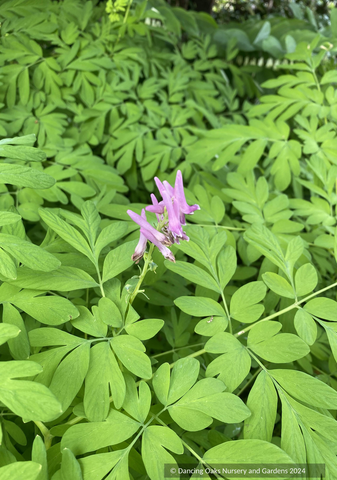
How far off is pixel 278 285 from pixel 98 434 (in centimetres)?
57

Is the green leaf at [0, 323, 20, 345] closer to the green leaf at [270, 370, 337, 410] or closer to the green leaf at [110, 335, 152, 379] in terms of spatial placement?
the green leaf at [110, 335, 152, 379]

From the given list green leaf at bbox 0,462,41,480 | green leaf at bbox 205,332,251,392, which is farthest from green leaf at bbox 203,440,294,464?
green leaf at bbox 0,462,41,480

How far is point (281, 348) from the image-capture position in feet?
2.62

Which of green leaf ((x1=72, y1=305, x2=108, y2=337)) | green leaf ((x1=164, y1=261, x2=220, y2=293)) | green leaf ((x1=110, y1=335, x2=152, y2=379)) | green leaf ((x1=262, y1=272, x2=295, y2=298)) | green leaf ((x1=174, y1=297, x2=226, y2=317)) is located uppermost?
green leaf ((x1=262, y1=272, x2=295, y2=298))

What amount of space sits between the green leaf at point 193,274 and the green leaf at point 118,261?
0.34 feet

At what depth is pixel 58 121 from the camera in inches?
64.4

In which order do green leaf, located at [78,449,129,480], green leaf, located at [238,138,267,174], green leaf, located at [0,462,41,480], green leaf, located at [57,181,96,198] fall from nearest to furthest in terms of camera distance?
green leaf, located at [0,462,41,480] < green leaf, located at [78,449,129,480] < green leaf, located at [57,181,96,198] < green leaf, located at [238,138,267,174]

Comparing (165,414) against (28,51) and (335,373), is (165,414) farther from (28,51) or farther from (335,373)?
(28,51)

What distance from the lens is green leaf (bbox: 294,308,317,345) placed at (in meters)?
0.86

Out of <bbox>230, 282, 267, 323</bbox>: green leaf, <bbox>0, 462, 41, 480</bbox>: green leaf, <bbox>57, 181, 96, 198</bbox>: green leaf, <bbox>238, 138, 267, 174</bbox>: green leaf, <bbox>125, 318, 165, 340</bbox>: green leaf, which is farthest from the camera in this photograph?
<bbox>238, 138, 267, 174</bbox>: green leaf

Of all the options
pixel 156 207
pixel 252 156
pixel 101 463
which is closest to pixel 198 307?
pixel 156 207

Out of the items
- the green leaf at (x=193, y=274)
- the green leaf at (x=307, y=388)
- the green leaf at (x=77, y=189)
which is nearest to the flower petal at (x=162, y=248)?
the green leaf at (x=193, y=274)

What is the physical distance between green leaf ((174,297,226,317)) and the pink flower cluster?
153 mm

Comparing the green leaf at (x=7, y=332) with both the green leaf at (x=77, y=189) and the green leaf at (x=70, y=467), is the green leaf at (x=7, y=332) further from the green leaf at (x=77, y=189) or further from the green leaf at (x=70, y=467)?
the green leaf at (x=77, y=189)
